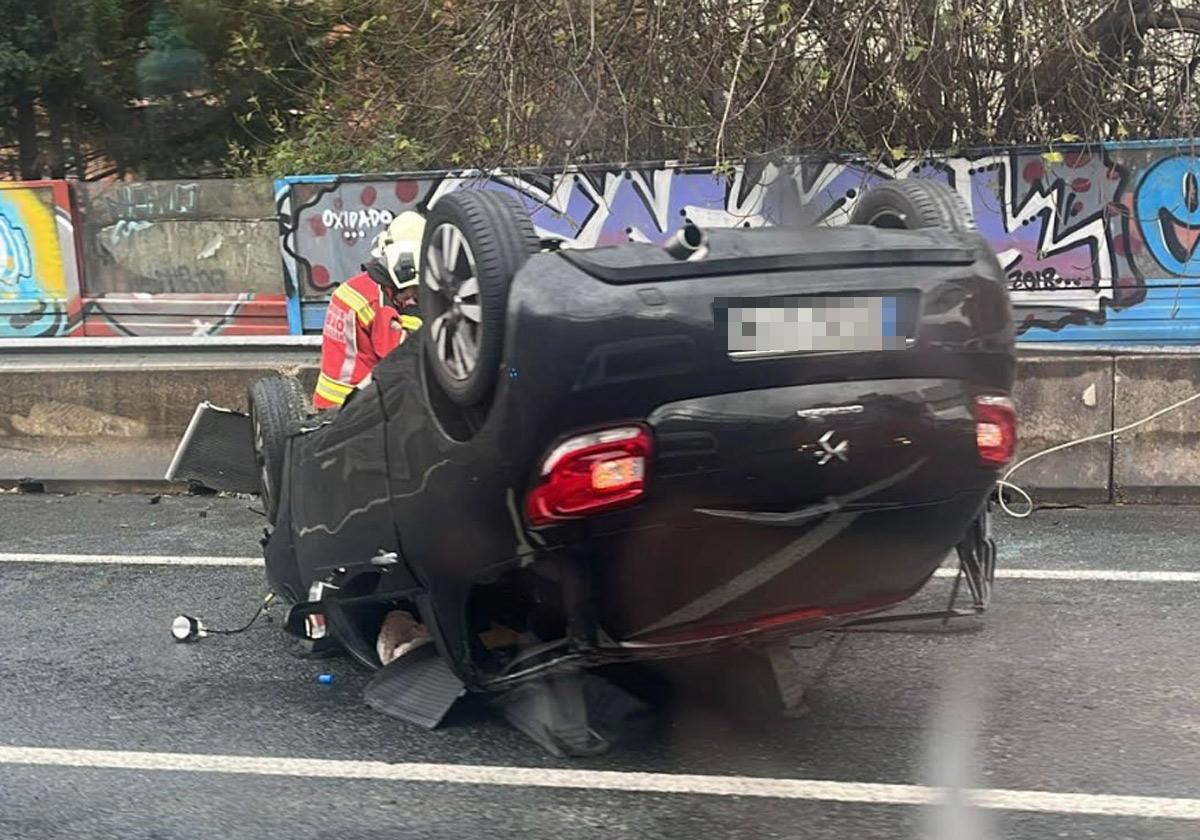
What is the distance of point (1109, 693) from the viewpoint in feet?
13.8

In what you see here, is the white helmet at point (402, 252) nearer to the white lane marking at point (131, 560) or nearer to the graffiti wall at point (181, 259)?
the white lane marking at point (131, 560)

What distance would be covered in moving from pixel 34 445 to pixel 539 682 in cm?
583

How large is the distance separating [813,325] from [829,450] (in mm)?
318

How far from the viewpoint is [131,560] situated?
644 cm

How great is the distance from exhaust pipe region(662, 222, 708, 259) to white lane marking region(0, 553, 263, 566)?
3.92m

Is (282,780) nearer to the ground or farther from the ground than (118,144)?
nearer to the ground

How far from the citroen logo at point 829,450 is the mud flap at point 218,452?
3085 millimetres

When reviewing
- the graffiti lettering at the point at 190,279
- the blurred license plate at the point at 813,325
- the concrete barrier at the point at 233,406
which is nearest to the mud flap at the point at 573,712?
the blurred license plate at the point at 813,325

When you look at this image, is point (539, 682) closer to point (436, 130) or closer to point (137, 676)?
point (137, 676)

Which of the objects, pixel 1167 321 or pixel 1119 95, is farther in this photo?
pixel 1119 95

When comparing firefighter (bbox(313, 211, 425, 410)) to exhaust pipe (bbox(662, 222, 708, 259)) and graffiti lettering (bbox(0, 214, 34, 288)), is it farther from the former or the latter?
graffiti lettering (bbox(0, 214, 34, 288))

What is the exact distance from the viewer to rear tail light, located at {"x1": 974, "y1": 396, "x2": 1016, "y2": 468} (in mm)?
3266

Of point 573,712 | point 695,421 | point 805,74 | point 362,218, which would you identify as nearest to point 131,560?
point 573,712

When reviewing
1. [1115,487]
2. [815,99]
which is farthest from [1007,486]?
[815,99]
